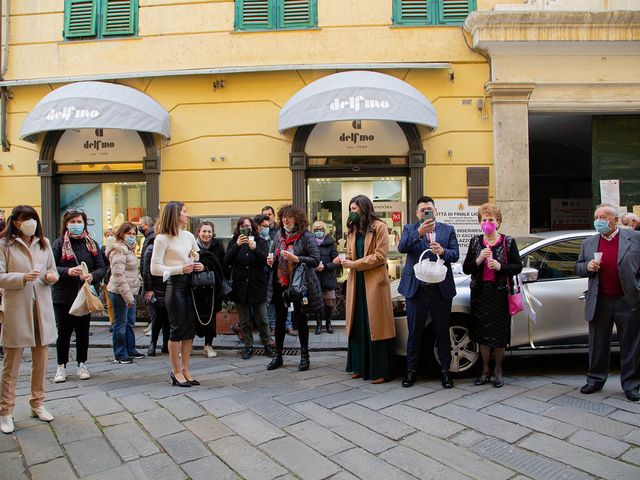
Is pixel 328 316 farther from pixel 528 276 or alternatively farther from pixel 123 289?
pixel 528 276

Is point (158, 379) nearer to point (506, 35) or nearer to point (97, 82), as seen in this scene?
point (97, 82)

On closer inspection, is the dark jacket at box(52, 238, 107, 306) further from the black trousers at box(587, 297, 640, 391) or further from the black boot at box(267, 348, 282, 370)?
the black trousers at box(587, 297, 640, 391)

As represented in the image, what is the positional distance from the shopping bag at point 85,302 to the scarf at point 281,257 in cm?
192

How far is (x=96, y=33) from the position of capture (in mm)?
9141

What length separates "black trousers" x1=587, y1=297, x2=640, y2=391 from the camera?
173 inches

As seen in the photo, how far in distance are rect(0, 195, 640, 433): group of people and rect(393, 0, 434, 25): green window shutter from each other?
5.26 metres

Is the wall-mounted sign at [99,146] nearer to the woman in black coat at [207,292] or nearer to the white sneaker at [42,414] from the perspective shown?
the woman in black coat at [207,292]

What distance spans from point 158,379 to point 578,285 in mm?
4579

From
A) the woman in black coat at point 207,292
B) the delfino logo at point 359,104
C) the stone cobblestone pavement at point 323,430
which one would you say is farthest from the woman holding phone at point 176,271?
the delfino logo at point 359,104

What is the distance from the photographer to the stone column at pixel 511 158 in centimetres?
857

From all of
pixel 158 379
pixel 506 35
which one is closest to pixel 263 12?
pixel 506 35

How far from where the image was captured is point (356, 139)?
8.70m

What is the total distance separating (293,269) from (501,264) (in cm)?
219

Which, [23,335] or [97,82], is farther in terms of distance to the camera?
[97,82]
